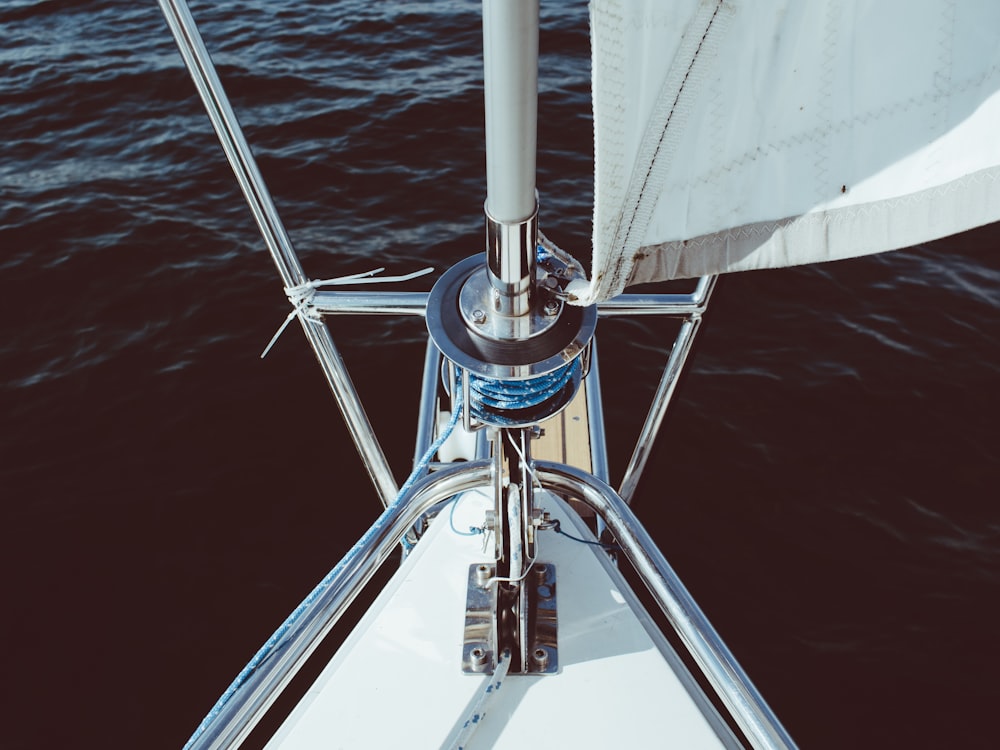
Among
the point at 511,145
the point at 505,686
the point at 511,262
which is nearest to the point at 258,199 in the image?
the point at 511,262

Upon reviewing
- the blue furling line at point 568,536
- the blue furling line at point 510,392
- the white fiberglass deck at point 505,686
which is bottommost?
the white fiberglass deck at point 505,686

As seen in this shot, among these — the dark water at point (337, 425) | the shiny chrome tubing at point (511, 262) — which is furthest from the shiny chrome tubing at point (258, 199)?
the dark water at point (337, 425)

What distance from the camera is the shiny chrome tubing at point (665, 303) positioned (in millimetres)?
2066

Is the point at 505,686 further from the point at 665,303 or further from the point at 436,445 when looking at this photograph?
the point at 665,303

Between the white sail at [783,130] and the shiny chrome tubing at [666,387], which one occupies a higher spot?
the shiny chrome tubing at [666,387]

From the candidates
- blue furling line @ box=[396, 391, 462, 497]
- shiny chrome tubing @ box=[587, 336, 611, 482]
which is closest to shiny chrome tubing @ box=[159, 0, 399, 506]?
blue furling line @ box=[396, 391, 462, 497]

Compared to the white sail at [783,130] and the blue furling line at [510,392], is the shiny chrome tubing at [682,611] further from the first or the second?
the white sail at [783,130]

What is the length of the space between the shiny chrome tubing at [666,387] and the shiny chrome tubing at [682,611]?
68 cm

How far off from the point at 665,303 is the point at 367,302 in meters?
0.84

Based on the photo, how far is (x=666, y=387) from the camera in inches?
96.6

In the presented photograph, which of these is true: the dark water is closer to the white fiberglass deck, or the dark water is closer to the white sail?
the white fiberglass deck

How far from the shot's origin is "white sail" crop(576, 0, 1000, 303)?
38.4 inches

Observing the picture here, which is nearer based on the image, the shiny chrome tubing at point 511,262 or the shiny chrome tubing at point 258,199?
the shiny chrome tubing at point 511,262

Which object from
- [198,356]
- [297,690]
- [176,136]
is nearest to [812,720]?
[297,690]
